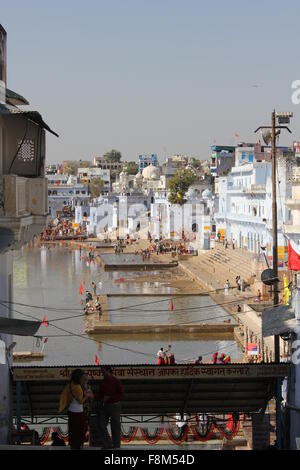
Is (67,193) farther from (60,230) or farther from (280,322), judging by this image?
(280,322)

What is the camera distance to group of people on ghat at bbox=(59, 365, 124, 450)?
253 inches

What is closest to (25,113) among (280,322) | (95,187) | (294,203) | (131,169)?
(280,322)

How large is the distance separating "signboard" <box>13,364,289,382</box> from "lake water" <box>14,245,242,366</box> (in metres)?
5.88

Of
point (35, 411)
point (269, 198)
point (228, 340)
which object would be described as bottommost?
point (228, 340)

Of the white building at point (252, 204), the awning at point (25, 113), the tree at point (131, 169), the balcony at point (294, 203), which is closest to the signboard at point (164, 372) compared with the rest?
the awning at point (25, 113)

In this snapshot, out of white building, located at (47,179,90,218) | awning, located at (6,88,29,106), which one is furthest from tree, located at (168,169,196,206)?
awning, located at (6,88,29,106)

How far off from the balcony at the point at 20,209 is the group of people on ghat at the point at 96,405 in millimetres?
1601

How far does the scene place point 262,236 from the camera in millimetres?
43562

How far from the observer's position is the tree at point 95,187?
112500 mm

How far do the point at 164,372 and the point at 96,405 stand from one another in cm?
88

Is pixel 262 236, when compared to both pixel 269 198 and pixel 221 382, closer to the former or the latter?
pixel 269 198
